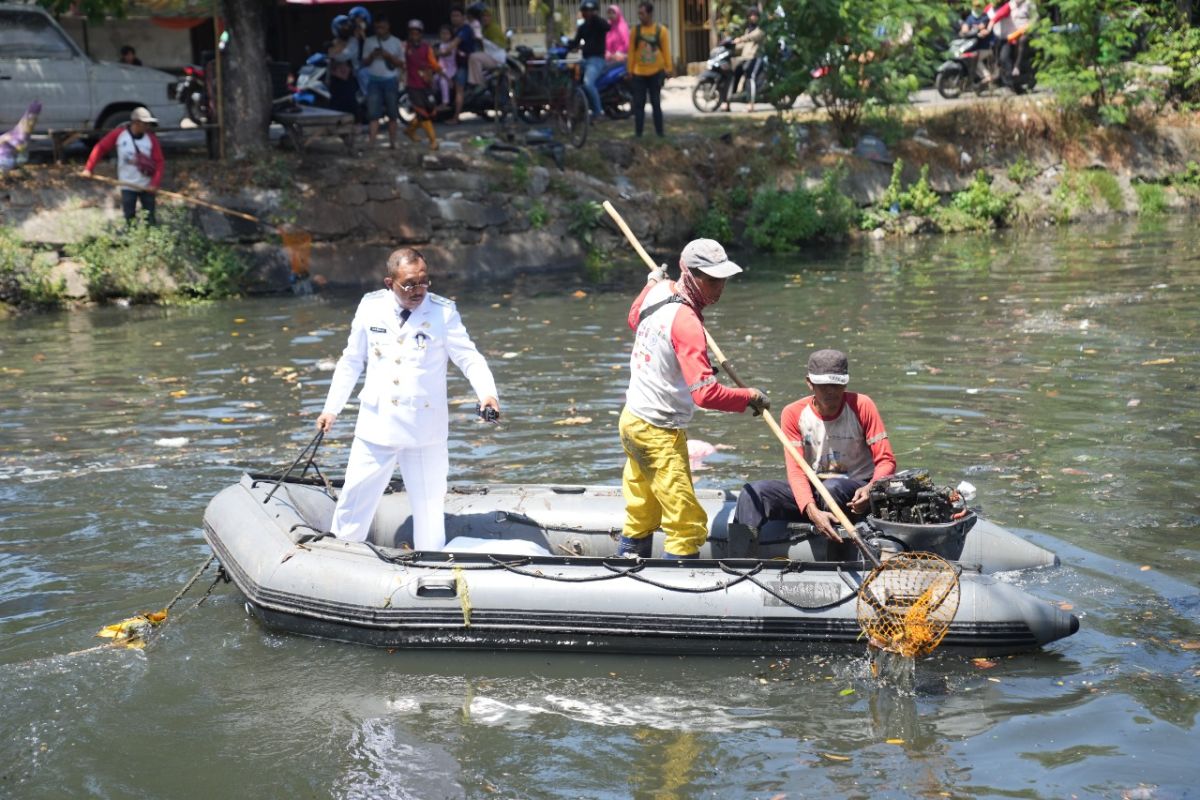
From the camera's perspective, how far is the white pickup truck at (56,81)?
17.9 meters

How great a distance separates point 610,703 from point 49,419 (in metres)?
6.87

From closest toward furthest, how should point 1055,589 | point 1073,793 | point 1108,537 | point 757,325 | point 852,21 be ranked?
point 1073,793 < point 1055,589 < point 1108,537 < point 757,325 < point 852,21

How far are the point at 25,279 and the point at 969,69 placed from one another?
52.0ft

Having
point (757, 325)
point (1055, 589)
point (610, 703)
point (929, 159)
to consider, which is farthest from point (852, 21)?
point (610, 703)

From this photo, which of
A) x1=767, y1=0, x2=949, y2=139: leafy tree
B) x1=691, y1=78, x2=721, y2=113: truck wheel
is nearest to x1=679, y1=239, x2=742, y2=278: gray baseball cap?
x1=767, y1=0, x2=949, y2=139: leafy tree

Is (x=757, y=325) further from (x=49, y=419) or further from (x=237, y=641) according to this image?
Answer: (x=237, y=641)

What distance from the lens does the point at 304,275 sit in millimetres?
17578

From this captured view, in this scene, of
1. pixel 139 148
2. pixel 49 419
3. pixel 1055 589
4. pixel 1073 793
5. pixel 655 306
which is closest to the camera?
pixel 1073 793

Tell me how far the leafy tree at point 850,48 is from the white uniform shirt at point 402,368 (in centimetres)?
1437

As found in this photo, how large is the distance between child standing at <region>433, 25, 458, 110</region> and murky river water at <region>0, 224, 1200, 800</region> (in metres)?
6.79

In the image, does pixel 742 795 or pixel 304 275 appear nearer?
pixel 742 795

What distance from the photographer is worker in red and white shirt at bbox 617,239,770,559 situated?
22.2ft

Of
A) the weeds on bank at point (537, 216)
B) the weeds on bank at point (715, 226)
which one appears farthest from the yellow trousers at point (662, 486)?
the weeds on bank at point (715, 226)

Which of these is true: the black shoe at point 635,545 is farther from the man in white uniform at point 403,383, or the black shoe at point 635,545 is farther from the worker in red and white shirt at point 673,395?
the man in white uniform at point 403,383
